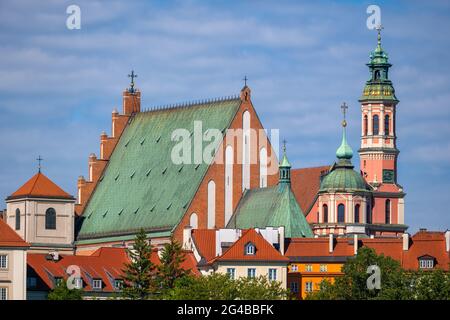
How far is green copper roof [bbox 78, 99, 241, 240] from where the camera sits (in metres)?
142

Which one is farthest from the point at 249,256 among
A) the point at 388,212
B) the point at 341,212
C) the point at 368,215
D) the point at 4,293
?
the point at 388,212

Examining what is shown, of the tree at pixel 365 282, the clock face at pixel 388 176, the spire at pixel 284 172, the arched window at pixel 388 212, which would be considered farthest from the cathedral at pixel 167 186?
the clock face at pixel 388 176

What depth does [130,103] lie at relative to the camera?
15562cm

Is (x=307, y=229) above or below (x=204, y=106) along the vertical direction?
below

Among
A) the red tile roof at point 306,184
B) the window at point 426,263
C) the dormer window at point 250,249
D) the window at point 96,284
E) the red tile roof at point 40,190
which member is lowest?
the window at point 96,284

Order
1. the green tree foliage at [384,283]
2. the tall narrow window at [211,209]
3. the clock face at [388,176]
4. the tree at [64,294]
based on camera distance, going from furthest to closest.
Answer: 1. the clock face at [388,176]
2. the tall narrow window at [211,209]
3. the green tree foliage at [384,283]
4. the tree at [64,294]

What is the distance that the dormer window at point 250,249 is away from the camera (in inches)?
4948

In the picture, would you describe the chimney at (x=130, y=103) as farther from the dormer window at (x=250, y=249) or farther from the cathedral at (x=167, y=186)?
the dormer window at (x=250, y=249)

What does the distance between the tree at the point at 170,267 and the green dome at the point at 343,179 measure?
56085 millimetres

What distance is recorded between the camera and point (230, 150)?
464 feet

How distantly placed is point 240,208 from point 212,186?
244 centimetres

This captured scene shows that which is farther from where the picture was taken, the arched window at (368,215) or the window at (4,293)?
the arched window at (368,215)
